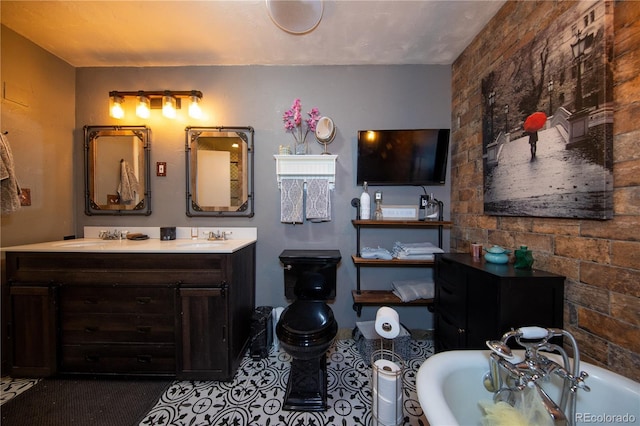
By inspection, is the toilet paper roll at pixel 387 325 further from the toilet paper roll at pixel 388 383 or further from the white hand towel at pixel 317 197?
the white hand towel at pixel 317 197

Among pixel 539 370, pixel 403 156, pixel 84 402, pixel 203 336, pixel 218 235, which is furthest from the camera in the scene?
pixel 218 235

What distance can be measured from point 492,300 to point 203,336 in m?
1.95

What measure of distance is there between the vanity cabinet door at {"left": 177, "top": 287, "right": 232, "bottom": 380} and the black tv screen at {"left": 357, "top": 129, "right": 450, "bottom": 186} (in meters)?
1.68

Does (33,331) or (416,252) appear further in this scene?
(416,252)

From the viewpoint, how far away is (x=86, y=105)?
2229mm

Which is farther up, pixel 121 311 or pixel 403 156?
pixel 403 156

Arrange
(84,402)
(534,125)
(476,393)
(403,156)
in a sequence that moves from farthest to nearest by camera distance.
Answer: (403,156) → (84,402) → (534,125) → (476,393)

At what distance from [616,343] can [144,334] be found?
2.78 meters

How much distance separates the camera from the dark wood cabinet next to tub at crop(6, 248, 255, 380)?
5.33ft

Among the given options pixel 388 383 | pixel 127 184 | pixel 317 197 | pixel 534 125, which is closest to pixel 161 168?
pixel 127 184

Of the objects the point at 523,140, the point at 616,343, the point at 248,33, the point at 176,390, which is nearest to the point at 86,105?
the point at 248,33

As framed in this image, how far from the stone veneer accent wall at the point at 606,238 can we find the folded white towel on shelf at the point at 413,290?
2.28 feet

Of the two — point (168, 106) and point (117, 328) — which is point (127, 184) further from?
point (117, 328)

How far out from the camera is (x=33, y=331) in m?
1.63
